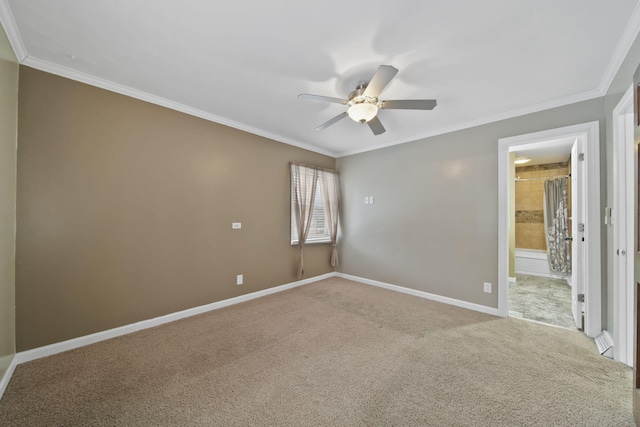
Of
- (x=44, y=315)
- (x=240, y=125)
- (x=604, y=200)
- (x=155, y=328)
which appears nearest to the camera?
(x=44, y=315)

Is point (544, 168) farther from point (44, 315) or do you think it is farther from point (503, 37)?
point (44, 315)

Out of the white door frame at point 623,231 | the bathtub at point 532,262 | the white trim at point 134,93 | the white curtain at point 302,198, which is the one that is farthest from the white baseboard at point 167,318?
the bathtub at point 532,262

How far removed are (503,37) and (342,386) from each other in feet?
9.36

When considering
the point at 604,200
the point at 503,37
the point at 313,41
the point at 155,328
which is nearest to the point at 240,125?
the point at 313,41

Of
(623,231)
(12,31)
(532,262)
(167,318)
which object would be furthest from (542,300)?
(12,31)

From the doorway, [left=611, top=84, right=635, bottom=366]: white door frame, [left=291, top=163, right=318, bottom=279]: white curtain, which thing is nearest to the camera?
[left=611, top=84, right=635, bottom=366]: white door frame

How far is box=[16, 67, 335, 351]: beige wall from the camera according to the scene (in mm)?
2059

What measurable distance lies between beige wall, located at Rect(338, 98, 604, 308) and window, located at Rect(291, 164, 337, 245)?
44 centimetres

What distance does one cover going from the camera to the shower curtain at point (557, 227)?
4492 mm

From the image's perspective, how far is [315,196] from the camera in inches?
175

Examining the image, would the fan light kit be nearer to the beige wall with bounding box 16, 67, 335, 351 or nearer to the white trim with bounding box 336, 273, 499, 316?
the beige wall with bounding box 16, 67, 335, 351

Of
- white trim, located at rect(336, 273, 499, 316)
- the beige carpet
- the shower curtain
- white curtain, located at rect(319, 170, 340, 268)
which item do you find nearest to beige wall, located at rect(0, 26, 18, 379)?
the beige carpet

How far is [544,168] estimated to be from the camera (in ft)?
17.1

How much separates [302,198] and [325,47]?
8.55ft
